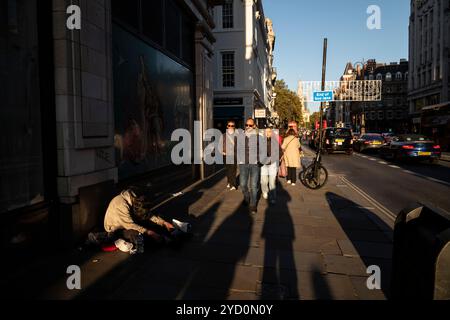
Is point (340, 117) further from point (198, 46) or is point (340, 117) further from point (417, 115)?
point (198, 46)

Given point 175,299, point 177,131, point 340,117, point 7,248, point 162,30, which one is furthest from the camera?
point 340,117

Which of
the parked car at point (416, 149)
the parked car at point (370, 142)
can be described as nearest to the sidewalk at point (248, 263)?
the parked car at point (416, 149)

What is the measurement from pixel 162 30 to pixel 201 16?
3.71 meters

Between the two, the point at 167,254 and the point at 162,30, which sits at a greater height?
the point at 162,30

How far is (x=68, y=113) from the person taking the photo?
4.67 meters

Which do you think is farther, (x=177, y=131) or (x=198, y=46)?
(x=198, y=46)

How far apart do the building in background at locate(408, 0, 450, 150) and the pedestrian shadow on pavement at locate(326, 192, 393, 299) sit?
41871 mm

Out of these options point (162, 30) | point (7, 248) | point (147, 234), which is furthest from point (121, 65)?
point (7, 248)

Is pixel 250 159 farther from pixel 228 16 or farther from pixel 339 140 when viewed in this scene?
pixel 228 16

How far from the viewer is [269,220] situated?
6.43 meters

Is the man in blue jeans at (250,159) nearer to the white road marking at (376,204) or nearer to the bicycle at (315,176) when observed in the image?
the white road marking at (376,204)

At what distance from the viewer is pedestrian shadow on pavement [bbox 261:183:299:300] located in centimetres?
353

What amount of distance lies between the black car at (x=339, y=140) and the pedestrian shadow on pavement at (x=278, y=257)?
17.8 meters

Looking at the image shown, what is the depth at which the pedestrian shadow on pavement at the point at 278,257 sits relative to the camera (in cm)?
353
